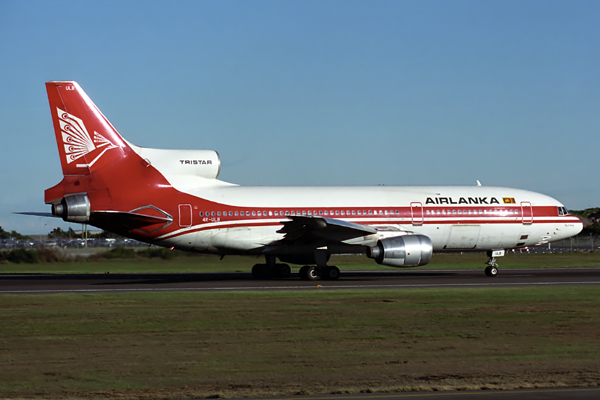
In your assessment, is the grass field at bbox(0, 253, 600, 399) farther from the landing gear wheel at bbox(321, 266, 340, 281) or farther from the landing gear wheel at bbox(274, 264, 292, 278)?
the landing gear wheel at bbox(274, 264, 292, 278)

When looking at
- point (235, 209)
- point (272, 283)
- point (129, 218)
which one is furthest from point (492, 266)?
point (129, 218)

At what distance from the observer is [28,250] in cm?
4625

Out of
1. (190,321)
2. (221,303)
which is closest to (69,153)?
(221,303)

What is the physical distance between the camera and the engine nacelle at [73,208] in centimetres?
3070

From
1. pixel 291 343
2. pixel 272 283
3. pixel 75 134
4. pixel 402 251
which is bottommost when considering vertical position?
pixel 291 343

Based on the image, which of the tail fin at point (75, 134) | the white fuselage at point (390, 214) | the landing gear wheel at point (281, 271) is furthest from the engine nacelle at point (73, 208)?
the landing gear wheel at point (281, 271)

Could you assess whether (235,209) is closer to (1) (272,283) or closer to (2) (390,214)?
(1) (272,283)

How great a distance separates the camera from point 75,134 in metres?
32.2

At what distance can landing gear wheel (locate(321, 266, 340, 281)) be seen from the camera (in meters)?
32.7

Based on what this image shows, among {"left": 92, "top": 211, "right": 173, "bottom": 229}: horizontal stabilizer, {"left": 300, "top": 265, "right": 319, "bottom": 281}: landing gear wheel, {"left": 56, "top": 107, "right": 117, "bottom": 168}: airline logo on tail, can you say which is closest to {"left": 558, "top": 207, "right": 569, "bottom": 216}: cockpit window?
{"left": 300, "top": 265, "right": 319, "bottom": 281}: landing gear wheel

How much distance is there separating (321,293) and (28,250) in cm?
2780

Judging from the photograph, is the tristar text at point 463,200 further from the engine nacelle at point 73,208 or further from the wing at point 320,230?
the engine nacelle at point 73,208

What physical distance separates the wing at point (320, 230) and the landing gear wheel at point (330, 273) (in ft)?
4.36

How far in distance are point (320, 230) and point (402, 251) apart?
3.77m
